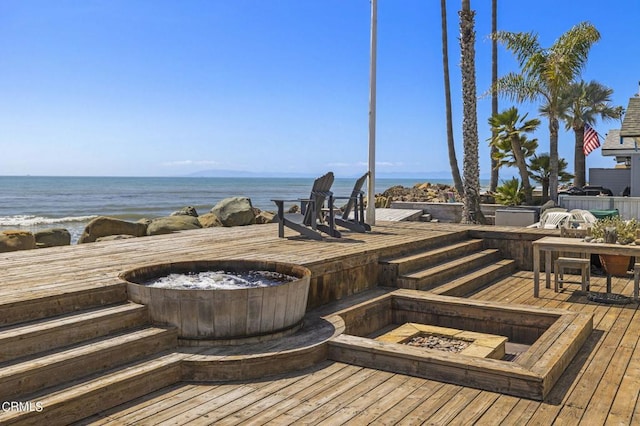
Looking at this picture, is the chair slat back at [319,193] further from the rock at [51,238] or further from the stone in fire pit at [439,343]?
the rock at [51,238]

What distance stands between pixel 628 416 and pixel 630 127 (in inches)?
417

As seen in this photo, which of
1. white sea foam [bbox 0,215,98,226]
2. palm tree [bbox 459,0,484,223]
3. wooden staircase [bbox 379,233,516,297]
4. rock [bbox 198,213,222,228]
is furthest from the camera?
white sea foam [bbox 0,215,98,226]

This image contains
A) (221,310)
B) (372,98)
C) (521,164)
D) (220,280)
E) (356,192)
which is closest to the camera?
(221,310)

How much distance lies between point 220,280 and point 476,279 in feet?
12.7

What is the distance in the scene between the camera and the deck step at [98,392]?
2873 millimetres

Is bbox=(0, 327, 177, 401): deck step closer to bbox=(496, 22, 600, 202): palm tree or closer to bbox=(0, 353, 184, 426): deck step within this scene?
bbox=(0, 353, 184, 426): deck step

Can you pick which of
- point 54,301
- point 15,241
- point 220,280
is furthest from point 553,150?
point 54,301

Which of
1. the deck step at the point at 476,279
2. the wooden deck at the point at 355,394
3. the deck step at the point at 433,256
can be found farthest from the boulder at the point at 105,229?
the deck step at the point at 476,279

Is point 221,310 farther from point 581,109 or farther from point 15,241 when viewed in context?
point 581,109

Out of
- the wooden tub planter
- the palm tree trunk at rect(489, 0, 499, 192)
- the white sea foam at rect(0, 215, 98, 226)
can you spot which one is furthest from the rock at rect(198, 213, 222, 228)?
the white sea foam at rect(0, 215, 98, 226)

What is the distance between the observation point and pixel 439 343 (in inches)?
198

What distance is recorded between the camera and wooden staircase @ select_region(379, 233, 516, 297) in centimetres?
630

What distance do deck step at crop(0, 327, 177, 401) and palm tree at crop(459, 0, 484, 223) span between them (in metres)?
10.2

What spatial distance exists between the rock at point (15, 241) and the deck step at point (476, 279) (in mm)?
7128
